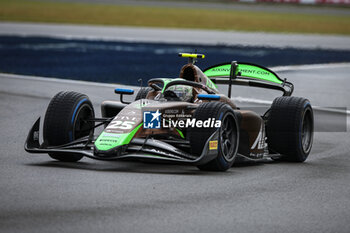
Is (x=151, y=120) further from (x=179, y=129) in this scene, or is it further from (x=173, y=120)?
(x=179, y=129)

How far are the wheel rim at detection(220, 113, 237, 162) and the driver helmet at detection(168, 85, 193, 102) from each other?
828 millimetres

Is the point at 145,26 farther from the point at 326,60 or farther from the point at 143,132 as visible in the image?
the point at 143,132

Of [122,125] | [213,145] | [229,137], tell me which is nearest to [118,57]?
[229,137]

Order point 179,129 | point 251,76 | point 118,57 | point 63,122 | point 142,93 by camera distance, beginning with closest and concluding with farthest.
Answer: point 63,122, point 179,129, point 142,93, point 251,76, point 118,57

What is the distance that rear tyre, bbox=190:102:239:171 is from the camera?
25.9 feet

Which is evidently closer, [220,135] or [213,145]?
[213,145]

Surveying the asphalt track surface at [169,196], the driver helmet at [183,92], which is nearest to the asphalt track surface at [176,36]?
the driver helmet at [183,92]

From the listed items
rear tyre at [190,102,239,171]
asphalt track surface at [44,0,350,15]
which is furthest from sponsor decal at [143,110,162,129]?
asphalt track surface at [44,0,350,15]

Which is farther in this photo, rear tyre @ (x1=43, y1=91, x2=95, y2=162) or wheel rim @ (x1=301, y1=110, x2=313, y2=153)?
wheel rim @ (x1=301, y1=110, x2=313, y2=153)

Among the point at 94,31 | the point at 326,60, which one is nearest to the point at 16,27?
the point at 94,31

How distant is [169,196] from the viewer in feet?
22.2

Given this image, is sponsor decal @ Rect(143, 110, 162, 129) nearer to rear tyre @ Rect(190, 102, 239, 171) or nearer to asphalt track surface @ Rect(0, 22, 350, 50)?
rear tyre @ Rect(190, 102, 239, 171)

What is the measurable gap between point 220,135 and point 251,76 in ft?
8.82

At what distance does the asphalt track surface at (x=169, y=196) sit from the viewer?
578 centimetres
